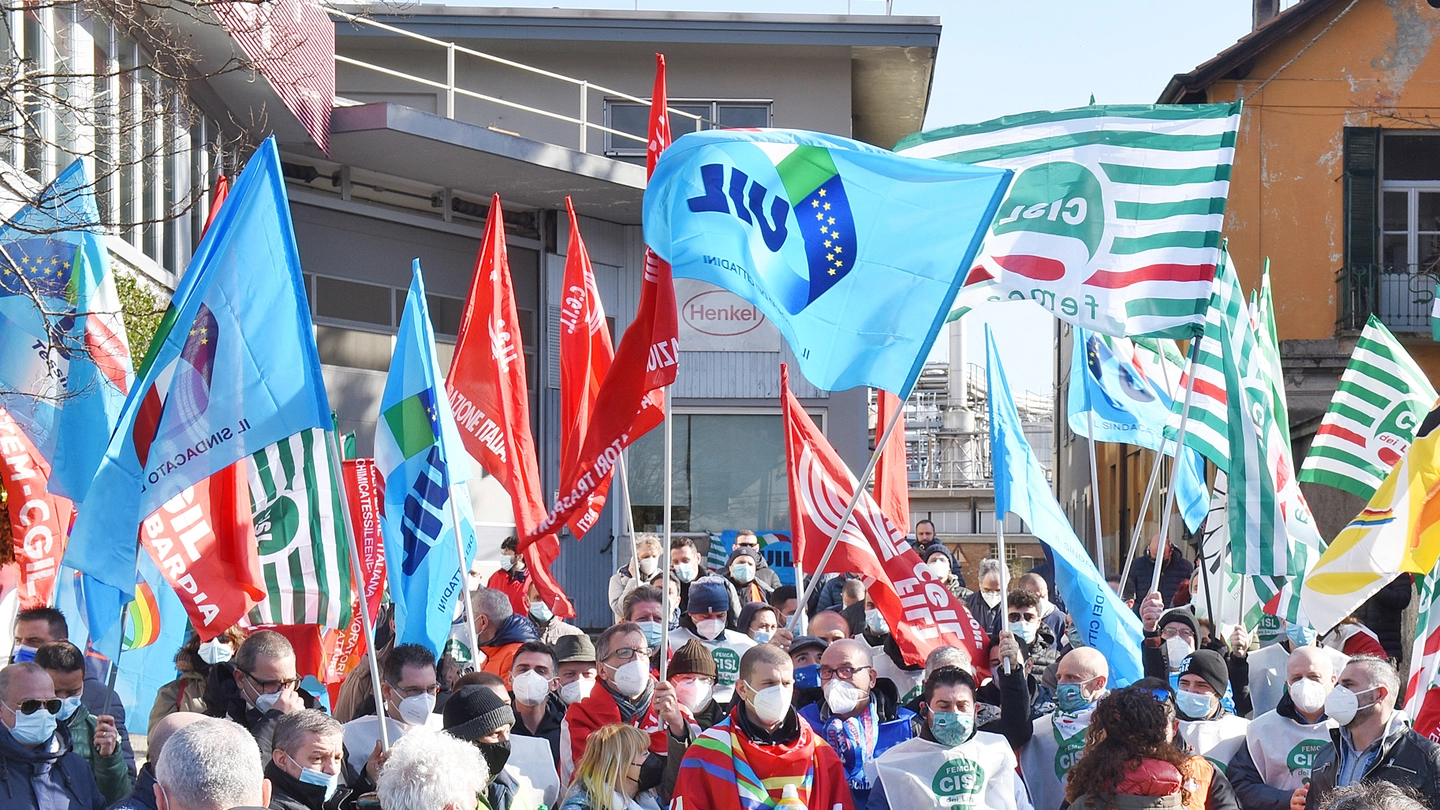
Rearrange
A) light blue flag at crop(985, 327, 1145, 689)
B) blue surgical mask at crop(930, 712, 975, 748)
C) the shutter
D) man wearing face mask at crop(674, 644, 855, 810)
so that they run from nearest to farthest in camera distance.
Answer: man wearing face mask at crop(674, 644, 855, 810)
blue surgical mask at crop(930, 712, 975, 748)
light blue flag at crop(985, 327, 1145, 689)
the shutter

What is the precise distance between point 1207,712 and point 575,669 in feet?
9.60

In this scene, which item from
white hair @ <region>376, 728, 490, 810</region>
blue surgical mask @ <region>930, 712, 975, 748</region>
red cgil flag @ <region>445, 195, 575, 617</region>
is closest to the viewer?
white hair @ <region>376, 728, 490, 810</region>

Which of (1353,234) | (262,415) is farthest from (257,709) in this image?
(1353,234)

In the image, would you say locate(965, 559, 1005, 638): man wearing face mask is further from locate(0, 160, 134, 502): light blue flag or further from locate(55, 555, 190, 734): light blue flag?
locate(0, 160, 134, 502): light blue flag

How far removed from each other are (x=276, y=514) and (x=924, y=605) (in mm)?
3788

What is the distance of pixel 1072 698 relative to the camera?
720 cm

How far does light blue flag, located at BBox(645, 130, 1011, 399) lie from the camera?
7410mm

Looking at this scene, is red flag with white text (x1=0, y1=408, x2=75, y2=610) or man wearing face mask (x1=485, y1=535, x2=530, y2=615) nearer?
red flag with white text (x1=0, y1=408, x2=75, y2=610)

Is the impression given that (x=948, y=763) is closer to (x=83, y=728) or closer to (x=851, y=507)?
(x=851, y=507)

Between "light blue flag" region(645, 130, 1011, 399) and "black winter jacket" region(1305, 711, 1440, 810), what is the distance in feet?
7.89

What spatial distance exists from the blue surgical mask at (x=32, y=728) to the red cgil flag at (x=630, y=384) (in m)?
2.54

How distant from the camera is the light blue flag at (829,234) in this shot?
292 inches

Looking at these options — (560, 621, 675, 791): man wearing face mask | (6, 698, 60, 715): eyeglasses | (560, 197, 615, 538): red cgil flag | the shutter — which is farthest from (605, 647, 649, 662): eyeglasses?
the shutter

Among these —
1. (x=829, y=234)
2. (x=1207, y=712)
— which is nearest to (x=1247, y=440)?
(x=1207, y=712)
